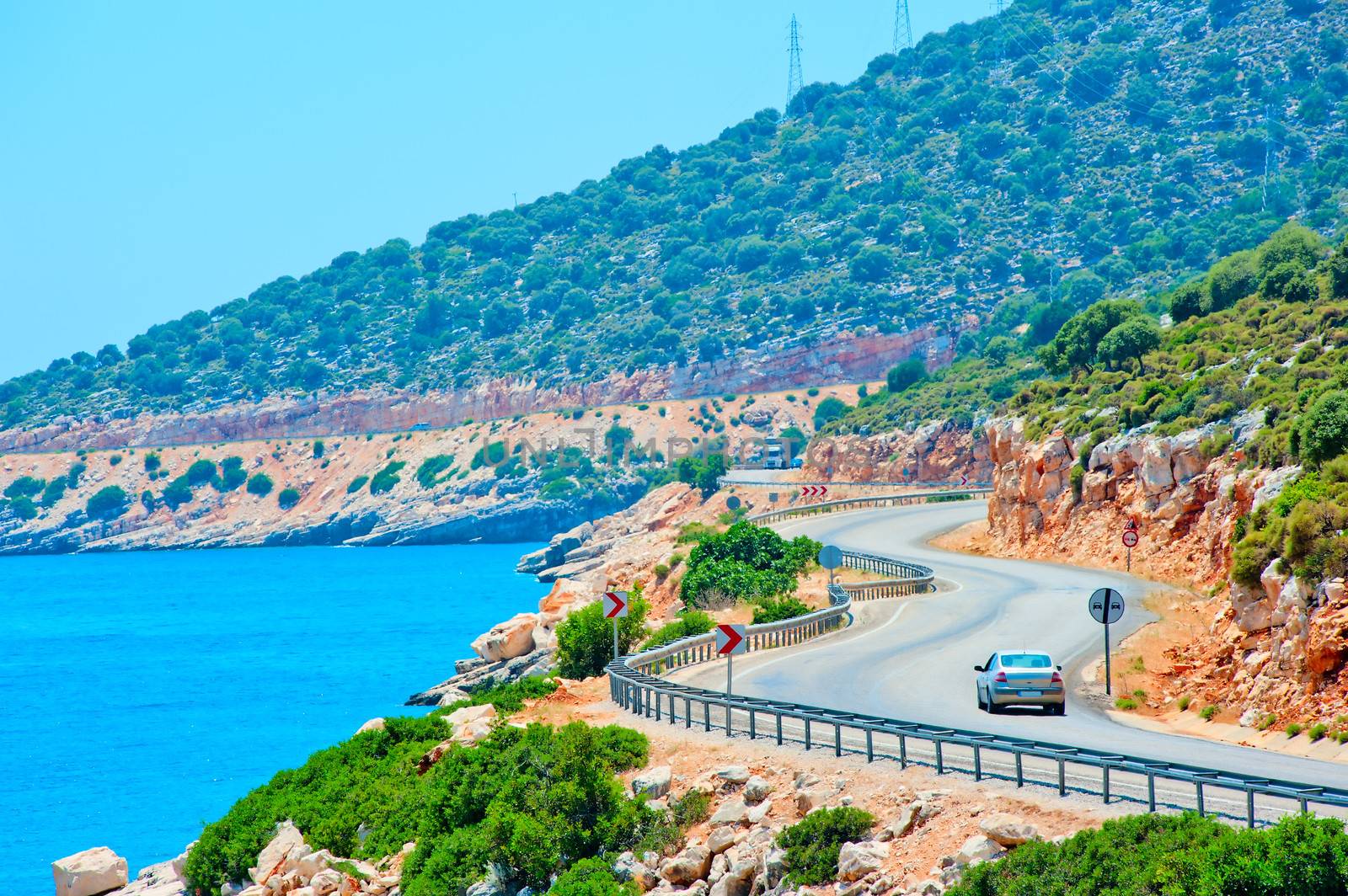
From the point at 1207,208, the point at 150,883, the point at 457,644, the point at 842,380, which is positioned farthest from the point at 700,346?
the point at 150,883

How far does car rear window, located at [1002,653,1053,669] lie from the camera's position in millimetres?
23859

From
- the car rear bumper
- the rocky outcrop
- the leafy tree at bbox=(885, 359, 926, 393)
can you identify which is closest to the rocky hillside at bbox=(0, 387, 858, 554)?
the leafy tree at bbox=(885, 359, 926, 393)

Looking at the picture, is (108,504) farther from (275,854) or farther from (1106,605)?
(1106,605)

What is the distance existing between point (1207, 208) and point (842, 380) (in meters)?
40.7

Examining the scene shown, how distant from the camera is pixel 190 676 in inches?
2977

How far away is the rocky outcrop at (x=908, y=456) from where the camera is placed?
301ft

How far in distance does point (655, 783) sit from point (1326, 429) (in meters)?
15.2

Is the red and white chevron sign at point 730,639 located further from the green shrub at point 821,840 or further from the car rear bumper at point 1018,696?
the green shrub at point 821,840

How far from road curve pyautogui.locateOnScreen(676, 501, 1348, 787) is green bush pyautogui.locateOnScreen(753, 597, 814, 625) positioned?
5.77ft

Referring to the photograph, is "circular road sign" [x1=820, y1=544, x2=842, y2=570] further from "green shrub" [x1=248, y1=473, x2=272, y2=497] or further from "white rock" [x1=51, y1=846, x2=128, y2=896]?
"green shrub" [x1=248, y1=473, x2=272, y2=497]

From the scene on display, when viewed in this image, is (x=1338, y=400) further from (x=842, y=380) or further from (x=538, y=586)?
(x=842, y=380)

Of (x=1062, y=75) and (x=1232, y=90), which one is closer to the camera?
(x=1232, y=90)

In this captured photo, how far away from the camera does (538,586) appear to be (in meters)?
119

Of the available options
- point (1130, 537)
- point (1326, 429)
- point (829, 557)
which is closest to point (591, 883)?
point (1326, 429)
